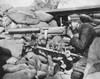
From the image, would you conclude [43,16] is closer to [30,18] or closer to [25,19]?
[30,18]

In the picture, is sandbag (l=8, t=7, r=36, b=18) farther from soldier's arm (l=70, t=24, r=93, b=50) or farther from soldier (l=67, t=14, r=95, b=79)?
soldier's arm (l=70, t=24, r=93, b=50)

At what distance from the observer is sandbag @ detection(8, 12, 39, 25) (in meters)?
7.20

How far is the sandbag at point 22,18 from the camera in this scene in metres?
7.20

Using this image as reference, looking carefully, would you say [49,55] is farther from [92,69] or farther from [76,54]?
[92,69]

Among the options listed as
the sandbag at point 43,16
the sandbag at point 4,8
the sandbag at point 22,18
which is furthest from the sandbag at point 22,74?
the sandbag at point 4,8

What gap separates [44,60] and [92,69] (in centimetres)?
350

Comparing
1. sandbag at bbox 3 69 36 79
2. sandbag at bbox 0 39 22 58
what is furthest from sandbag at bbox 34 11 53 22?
sandbag at bbox 3 69 36 79

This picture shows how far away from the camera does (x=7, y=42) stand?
6.28 metres

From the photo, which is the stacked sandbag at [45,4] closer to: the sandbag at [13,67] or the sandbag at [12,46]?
the sandbag at [12,46]

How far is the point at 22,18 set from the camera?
7.20 m

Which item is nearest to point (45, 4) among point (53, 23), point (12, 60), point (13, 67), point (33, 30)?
point (53, 23)

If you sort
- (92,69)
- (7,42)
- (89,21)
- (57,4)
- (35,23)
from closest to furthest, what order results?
(92,69)
(89,21)
(7,42)
(35,23)
(57,4)

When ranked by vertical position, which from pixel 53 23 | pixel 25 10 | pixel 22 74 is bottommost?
pixel 22 74

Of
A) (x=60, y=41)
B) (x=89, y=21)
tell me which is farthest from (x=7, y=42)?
(x=89, y=21)
